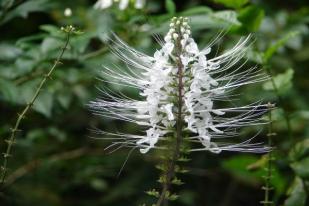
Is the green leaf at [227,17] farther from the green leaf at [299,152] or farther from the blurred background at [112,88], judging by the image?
the green leaf at [299,152]

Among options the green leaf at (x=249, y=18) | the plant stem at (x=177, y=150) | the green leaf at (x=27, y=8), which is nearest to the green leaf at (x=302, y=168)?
the green leaf at (x=249, y=18)

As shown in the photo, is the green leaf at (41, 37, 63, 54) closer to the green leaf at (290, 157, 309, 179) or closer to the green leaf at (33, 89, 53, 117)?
the green leaf at (33, 89, 53, 117)

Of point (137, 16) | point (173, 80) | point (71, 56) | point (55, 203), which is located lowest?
point (55, 203)

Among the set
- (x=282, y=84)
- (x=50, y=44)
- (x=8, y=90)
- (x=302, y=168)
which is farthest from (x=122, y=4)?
(x=302, y=168)

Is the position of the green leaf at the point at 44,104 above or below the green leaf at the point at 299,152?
above

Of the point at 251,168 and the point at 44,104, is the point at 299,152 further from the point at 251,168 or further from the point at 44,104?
the point at 44,104

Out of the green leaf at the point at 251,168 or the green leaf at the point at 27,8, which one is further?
the green leaf at the point at 27,8

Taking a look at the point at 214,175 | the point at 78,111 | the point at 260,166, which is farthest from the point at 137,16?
the point at 214,175

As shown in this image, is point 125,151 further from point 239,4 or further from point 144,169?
point 239,4
